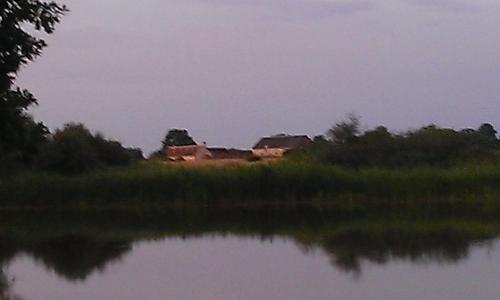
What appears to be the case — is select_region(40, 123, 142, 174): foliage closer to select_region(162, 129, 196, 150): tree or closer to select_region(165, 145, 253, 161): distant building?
select_region(165, 145, 253, 161): distant building

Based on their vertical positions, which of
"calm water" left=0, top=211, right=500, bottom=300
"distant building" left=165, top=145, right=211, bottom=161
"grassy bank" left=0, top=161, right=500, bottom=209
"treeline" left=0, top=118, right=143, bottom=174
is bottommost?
"calm water" left=0, top=211, right=500, bottom=300

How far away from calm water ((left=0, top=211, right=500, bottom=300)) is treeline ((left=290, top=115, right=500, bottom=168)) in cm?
1320

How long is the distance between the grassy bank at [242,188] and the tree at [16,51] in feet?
81.0

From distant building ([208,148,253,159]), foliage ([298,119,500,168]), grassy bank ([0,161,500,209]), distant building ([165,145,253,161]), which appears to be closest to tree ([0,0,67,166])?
grassy bank ([0,161,500,209])

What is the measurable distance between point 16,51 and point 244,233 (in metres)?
15.6

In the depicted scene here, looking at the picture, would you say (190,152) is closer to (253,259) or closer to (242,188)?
(242,188)

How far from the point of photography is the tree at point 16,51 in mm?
9469

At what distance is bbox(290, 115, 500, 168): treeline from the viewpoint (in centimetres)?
4169

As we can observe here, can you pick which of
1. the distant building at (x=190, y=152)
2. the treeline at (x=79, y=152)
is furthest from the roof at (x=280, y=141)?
the treeline at (x=79, y=152)

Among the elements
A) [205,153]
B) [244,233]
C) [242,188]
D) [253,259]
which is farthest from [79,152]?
[205,153]

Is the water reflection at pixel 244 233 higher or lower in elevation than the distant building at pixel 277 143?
lower

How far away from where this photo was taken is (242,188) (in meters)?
35.1

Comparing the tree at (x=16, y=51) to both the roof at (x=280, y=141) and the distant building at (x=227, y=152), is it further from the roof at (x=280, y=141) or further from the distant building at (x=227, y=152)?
the roof at (x=280, y=141)

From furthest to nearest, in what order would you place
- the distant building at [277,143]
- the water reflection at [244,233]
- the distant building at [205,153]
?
the distant building at [277,143], the distant building at [205,153], the water reflection at [244,233]
